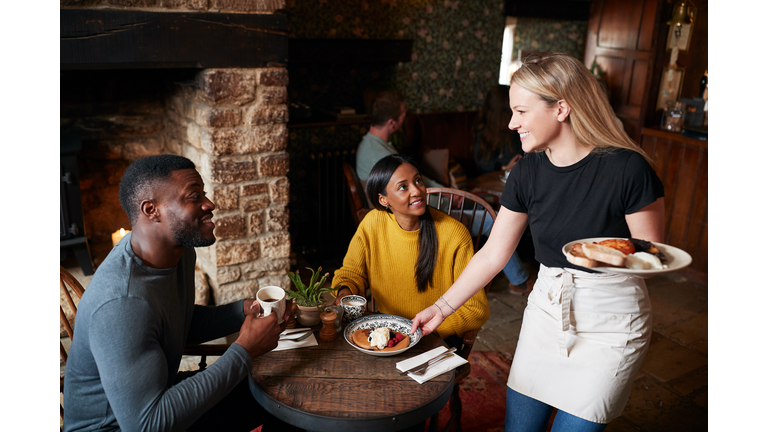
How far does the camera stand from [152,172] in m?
1.36

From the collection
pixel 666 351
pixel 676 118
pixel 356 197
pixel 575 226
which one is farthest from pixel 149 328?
pixel 676 118

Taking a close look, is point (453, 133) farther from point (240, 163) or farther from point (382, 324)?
point (382, 324)

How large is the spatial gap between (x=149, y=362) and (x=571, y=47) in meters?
4.81

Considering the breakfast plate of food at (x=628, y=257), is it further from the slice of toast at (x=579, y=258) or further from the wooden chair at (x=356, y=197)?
the wooden chair at (x=356, y=197)

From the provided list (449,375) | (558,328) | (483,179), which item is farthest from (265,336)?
(483,179)

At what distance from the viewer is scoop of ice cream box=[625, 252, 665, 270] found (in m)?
1.19

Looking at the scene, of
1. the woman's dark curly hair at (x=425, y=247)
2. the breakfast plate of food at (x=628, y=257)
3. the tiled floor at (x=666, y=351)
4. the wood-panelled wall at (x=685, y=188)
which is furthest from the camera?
the wood-panelled wall at (x=685, y=188)

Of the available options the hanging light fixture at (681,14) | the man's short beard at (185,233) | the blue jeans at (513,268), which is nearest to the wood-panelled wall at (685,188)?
the hanging light fixture at (681,14)

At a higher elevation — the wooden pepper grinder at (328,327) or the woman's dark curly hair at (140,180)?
the woman's dark curly hair at (140,180)

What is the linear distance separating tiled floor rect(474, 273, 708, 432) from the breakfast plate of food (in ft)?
4.59

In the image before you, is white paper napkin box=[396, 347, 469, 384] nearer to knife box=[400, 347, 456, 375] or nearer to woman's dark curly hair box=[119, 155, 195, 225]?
knife box=[400, 347, 456, 375]

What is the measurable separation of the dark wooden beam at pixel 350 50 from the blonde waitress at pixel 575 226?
2.40m

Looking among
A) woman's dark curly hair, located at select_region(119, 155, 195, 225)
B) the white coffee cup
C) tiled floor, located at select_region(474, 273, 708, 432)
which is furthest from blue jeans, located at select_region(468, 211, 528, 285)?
woman's dark curly hair, located at select_region(119, 155, 195, 225)

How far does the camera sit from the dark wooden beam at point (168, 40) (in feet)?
6.85
